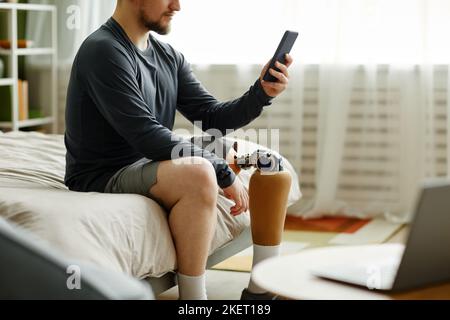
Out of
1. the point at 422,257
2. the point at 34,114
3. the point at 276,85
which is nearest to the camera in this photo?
the point at 422,257

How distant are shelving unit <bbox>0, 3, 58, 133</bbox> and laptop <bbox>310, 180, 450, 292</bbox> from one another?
10.4 ft

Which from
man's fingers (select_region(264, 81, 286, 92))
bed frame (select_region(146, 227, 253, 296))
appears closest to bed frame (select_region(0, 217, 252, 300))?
bed frame (select_region(146, 227, 253, 296))

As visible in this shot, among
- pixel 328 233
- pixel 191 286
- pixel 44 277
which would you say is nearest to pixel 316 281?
pixel 44 277

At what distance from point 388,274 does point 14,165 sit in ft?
4.83

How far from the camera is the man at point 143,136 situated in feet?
7.04

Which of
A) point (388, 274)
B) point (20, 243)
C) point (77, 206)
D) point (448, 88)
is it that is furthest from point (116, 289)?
point (448, 88)

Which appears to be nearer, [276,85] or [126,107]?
[126,107]

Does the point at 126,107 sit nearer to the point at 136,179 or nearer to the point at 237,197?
the point at 136,179

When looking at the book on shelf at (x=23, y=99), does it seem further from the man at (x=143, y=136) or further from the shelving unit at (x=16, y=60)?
the man at (x=143, y=136)

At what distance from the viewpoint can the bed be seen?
72.7 inches

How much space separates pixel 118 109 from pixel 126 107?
0.02 m

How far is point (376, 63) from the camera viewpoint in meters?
3.91

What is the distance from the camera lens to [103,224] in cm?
194

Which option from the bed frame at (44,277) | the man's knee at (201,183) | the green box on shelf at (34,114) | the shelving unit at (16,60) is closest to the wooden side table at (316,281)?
the bed frame at (44,277)
